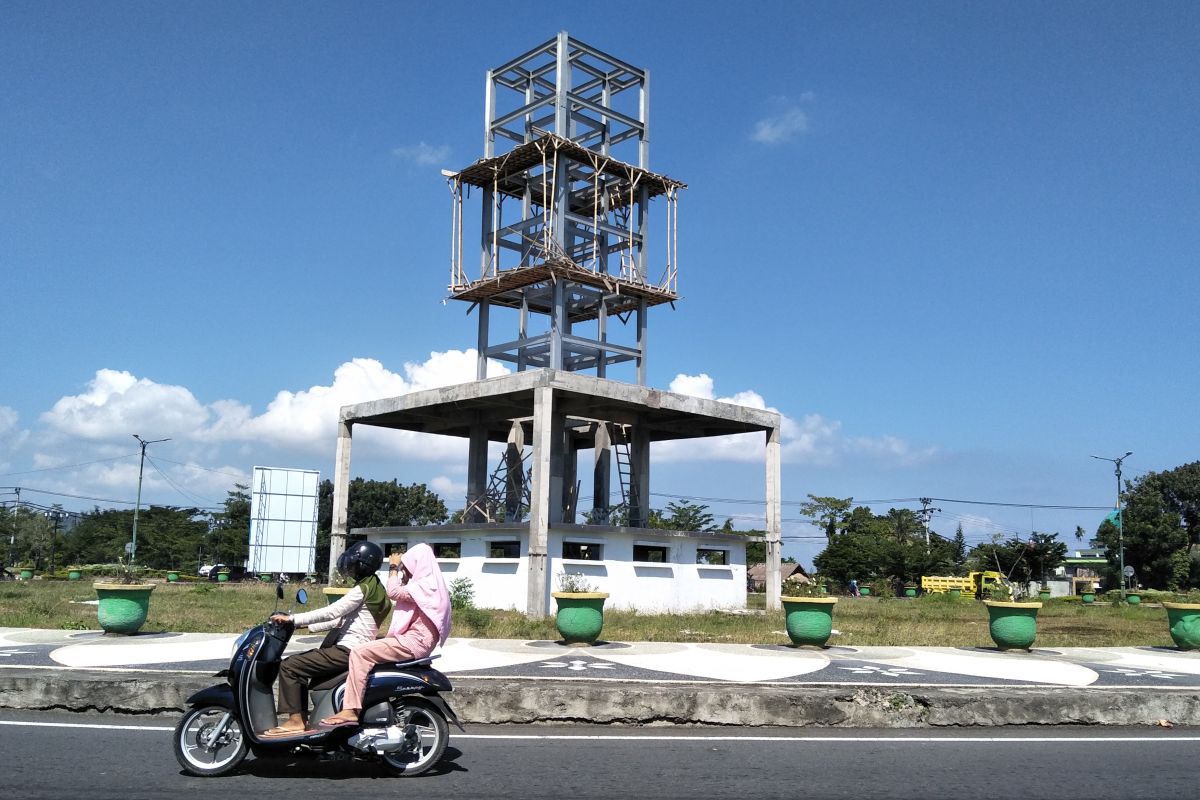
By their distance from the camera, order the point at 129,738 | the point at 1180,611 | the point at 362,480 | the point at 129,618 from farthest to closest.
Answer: the point at 362,480, the point at 1180,611, the point at 129,618, the point at 129,738

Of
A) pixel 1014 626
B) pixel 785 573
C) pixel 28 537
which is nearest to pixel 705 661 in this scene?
pixel 1014 626

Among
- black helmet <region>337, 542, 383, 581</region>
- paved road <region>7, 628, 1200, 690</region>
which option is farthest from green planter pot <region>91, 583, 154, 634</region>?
black helmet <region>337, 542, 383, 581</region>

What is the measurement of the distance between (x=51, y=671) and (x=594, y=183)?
2692cm

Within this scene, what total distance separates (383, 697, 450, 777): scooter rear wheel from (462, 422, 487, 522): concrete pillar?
2724 centimetres

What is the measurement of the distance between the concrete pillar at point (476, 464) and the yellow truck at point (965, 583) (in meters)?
33.5

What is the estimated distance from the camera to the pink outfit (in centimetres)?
723

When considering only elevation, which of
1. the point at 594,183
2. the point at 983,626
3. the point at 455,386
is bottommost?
the point at 983,626

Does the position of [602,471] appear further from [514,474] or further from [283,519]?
[283,519]

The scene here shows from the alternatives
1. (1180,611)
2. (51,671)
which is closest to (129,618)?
(51,671)

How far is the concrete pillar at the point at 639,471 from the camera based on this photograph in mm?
34625

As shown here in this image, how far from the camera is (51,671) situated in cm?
1106

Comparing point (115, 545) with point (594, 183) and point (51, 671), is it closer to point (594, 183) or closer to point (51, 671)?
point (594, 183)

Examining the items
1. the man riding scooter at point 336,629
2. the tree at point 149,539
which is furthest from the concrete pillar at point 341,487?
the tree at point 149,539

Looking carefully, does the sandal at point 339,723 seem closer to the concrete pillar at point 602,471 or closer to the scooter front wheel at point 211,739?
the scooter front wheel at point 211,739
